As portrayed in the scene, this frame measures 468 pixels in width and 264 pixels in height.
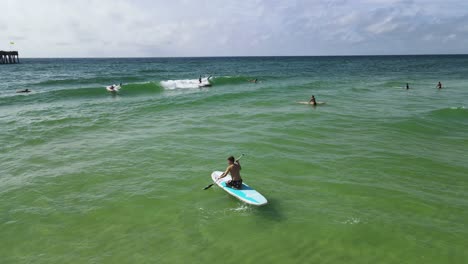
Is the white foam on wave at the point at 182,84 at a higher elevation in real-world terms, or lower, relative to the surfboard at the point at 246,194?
higher

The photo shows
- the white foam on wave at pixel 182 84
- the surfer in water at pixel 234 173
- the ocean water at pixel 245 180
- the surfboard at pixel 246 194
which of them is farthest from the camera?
the white foam on wave at pixel 182 84

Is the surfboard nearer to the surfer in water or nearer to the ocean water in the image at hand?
the surfer in water

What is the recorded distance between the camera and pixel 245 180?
1220 cm

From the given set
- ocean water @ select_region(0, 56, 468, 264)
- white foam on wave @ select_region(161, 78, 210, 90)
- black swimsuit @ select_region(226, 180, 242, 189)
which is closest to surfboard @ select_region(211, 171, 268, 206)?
black swimsuit @ select_region(226, 180, 242, 189)

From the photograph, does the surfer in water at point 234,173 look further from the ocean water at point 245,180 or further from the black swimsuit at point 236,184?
the ocean water at point 245,180

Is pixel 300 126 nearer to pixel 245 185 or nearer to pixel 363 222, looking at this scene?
pixel 245 185

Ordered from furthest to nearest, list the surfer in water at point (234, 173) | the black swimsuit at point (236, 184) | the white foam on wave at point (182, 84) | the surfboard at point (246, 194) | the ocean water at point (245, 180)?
the white foam on wave at point (182, 84), the black swimsuit at point (236, 184), the surfer in water at point (234, 173), the surfboard at point (246, 194), the ocean water at point (245, 180)

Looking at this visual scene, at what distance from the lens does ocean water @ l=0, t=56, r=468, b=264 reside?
26.9 feet

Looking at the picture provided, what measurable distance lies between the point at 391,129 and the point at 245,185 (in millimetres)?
11738

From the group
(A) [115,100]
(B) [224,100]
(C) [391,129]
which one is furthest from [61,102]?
(C) [391,129]

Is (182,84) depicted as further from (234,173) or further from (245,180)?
(234,173)

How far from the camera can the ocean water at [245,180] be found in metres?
8.21

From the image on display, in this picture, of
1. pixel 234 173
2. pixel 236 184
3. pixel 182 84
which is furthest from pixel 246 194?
pixel 182 84

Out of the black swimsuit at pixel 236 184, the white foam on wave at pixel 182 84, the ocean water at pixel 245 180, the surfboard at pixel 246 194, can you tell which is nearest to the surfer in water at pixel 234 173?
the black swimsuit at pixel 236 184
